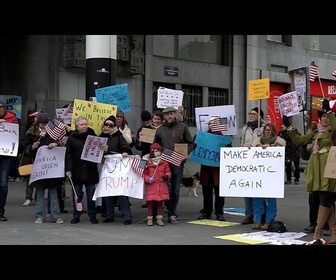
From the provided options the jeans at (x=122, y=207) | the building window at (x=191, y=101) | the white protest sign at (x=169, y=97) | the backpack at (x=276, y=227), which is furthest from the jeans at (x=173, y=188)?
the building window at (x=191, y=101)

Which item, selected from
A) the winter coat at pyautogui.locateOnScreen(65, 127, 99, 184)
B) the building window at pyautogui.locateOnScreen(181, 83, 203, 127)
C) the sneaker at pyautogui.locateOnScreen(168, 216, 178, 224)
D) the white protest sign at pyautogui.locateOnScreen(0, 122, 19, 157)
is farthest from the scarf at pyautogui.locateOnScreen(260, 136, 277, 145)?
the building window at pyautogui.locateOnScreen(181, 83, 203, 127)

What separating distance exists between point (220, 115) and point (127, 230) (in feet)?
8.64

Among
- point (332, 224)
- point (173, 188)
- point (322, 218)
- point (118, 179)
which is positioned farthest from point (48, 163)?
point (332, 224)

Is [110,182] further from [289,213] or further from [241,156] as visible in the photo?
[289,213]

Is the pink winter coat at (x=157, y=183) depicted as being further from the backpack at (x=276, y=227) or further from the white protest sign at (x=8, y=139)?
the white protest sign at (x=8, y=139)

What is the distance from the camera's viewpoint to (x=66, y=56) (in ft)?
53.7

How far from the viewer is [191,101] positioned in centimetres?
1972

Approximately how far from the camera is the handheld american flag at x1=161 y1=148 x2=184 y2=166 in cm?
917

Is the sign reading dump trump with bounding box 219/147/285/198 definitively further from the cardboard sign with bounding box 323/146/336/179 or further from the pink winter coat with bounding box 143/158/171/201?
the cardboard sign with bounding box 323/146/336/179

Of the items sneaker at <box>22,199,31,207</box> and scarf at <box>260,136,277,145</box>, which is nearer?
scarf at <box>260,136,277,145</box>

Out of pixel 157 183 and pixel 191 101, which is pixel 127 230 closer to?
pixel 157 183

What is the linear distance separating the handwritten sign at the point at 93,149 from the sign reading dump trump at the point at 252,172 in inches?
76.9

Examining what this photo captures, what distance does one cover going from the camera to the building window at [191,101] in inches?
766

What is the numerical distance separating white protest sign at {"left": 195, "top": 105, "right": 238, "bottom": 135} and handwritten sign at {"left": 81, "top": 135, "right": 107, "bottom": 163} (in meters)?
1.87
